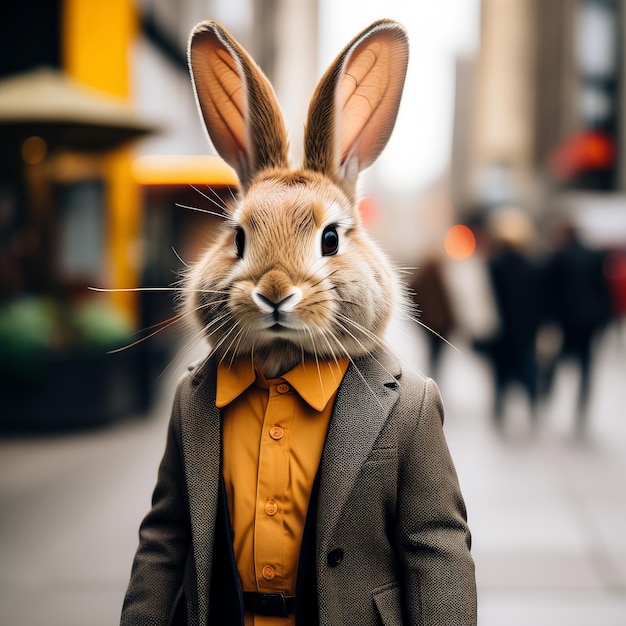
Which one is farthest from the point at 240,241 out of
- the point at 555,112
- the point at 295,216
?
the point at 555,112

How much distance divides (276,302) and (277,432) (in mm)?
317

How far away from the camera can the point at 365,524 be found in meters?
1.57

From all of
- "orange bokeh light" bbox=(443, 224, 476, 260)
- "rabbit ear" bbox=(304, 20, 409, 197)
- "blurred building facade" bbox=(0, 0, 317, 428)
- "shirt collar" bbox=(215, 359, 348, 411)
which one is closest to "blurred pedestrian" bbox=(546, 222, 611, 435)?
"blurred building facade" bbox=(0, 0, 317, 428)

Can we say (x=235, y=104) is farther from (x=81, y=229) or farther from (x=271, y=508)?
(x=81, y=229)

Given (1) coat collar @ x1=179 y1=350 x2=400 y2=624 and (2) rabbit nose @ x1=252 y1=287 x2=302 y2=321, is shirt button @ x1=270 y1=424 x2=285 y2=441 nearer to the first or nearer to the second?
(1) coat collar @ x1=179 y1=350 x2=400 y2=624

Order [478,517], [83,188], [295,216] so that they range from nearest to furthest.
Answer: [295,216]
[478,517]
[83,188]

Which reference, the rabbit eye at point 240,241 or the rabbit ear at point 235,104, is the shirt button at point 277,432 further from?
the rabbit ear at point 235,104

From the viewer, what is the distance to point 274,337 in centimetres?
150

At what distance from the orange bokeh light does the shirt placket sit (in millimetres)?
27178

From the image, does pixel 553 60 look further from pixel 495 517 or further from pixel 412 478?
pixel 412 478

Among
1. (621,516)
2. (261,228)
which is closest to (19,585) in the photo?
(261,228)

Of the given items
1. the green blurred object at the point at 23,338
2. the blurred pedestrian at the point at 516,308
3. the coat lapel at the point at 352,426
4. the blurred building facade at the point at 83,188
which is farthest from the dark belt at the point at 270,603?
the blurred pedestrian at the point at 516,308

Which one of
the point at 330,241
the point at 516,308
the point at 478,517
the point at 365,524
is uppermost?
the point at 330,241

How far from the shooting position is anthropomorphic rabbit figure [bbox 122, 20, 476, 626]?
153cm
